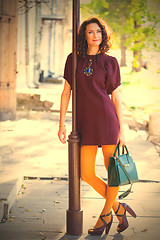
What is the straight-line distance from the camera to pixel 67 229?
3.75m

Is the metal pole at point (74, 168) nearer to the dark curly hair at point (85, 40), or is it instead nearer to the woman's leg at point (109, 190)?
the dark curly hair at point (85, 40)

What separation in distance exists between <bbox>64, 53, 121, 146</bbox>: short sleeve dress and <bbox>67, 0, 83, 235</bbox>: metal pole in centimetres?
6

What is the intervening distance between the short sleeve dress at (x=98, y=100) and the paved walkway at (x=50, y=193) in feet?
3.00

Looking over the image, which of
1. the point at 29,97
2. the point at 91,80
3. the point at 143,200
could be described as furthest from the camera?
the point at 29,97

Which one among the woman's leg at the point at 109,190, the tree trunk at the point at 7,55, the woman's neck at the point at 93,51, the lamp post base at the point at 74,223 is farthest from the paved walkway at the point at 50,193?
the tree trunk at the point at 7,55

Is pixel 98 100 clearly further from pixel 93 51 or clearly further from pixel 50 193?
pixel 50 193

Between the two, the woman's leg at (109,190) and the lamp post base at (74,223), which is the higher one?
the woman's leg at (109,190)

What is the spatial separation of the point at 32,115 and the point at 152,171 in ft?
17.9

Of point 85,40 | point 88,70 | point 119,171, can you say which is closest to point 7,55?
point 85,40

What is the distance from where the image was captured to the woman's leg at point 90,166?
11.7ft

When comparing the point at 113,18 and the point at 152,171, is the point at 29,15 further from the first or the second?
the point at 152,171

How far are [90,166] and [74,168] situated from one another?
0.47ft

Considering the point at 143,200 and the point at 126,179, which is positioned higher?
the point at 126,179

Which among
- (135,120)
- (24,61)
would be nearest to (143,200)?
(135,120)
